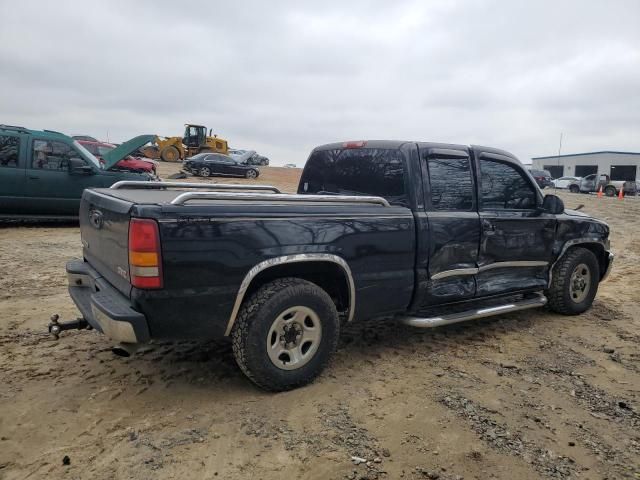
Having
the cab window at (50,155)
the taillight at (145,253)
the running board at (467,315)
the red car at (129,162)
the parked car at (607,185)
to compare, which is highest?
the parked car at (607,185)

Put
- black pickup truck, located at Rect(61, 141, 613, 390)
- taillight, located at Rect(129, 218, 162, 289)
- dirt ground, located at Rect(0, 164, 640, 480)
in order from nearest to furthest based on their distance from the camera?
dirt ground, located at Rect(0, 164, 640, 480)
taillight, located at Rect(129, 218, 162, 289)
black pickup truck, located at Rect(61, 141, 613, 390)

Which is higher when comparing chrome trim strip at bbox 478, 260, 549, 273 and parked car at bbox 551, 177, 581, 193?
parked car at bbox 551, 177, 581, 193

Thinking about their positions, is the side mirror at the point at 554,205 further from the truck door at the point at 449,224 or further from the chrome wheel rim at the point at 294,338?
the chrome wheel rim at the point at 294,338

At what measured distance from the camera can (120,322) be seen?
9.02 ft

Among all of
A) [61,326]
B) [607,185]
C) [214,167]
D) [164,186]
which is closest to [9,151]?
[164,186]

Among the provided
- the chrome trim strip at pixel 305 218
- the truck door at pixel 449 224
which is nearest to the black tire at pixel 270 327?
the chrome trim strip at pixel 305 218

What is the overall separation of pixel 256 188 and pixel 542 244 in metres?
2.87

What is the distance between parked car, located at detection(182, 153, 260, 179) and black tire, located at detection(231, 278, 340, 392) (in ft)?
76.7

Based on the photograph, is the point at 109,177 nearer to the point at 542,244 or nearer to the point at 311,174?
the point at 311,174

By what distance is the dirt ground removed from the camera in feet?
8.34

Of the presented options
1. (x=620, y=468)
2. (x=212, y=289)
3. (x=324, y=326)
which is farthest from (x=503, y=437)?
(x=212, y=289)

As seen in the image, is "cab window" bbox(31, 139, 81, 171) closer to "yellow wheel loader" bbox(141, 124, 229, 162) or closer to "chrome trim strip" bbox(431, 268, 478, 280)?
"chrome trim strip" bbox(431, 268, 478, 280)

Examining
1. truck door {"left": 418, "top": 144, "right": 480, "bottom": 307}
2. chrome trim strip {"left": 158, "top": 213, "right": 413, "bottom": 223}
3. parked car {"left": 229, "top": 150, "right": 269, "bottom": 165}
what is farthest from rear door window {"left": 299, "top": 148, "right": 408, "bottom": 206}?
parked car {"left": 229, "top": 150, "right": 269, "bottom": 165}

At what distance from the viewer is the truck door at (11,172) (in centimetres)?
871
